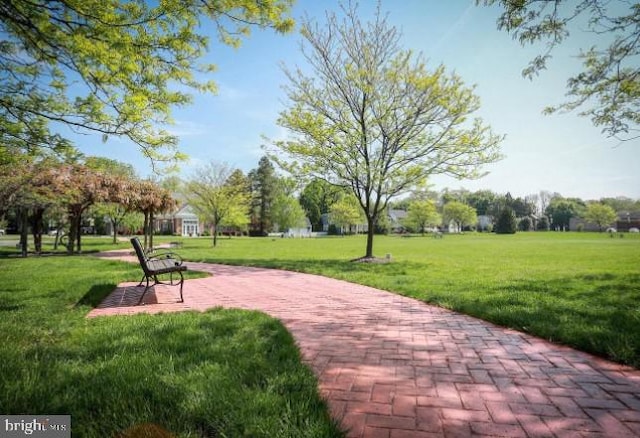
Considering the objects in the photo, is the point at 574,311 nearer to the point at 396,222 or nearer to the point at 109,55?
the point at 109,55

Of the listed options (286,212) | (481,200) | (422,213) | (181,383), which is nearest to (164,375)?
(181,383)

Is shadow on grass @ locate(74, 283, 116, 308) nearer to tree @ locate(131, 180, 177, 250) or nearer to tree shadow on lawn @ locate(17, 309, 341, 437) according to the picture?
tree shadow on lawn @ locate(17, 309, 341, 437)

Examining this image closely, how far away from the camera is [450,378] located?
130 inches

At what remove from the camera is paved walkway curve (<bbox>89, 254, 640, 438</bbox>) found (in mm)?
2520

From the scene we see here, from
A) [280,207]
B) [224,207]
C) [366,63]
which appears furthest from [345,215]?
[366,63]

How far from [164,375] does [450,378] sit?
8.72 feet

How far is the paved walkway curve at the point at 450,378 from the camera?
2520mm

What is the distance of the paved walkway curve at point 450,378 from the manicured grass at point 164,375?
39 centimetres

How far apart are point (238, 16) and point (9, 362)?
17.5 ft

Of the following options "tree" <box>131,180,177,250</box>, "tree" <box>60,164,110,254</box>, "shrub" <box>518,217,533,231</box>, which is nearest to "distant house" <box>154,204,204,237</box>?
"tree" <box>131,180,177,250</box>

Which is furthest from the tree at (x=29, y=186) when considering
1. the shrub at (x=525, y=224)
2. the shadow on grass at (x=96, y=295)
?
the shrub at (x=525, y=224)

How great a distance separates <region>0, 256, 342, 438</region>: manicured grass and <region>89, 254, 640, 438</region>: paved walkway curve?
391 millimetres

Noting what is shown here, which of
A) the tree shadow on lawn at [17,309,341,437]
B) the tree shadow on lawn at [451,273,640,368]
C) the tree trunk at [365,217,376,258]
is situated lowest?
the tree shadow on lawn at [451,273,640,368]

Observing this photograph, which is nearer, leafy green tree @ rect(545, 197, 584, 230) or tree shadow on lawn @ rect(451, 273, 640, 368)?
tree shadow on lawn @ rect(451, 273, 640, 368)
